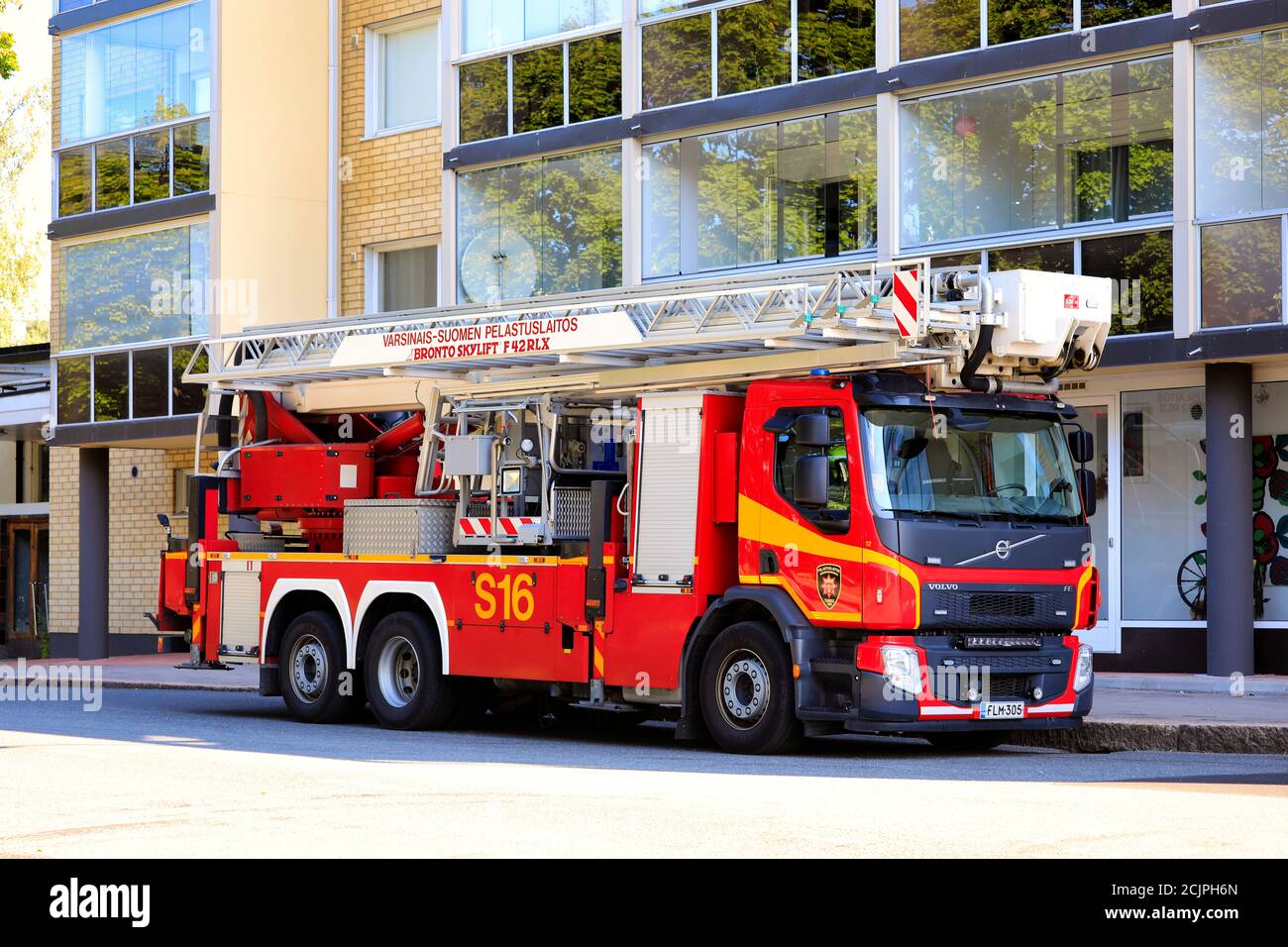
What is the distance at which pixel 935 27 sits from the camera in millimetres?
21328

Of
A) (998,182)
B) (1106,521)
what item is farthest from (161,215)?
(1106,521)

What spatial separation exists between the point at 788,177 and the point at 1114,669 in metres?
7.12

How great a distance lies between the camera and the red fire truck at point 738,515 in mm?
13438

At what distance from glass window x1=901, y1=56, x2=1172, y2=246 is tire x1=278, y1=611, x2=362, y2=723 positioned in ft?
27.1

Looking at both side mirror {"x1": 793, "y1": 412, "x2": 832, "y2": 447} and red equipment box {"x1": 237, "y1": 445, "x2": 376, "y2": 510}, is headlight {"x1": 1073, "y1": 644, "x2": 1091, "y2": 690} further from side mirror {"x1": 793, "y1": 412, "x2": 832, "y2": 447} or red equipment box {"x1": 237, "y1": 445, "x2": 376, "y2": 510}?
red equipment box {"x1": 237, "y1": 445, "x2": 376, "y2": 510}

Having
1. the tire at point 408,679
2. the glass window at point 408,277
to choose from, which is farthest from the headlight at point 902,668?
the glass window at point 408,277

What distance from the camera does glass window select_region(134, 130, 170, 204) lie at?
2867 cm

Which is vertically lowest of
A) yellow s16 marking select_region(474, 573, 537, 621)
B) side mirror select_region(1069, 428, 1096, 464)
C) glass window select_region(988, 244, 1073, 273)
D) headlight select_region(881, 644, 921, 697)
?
headlight select_region(881, 644, 921, 697)

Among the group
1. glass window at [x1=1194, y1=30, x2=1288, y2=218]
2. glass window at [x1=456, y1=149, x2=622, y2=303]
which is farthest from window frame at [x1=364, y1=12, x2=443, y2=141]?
glass window at [x1=1194, y1=30, x2=1288, y2=218]

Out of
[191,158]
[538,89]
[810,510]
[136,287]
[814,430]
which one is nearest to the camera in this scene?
[814,430]

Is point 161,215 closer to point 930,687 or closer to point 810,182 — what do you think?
point 810,182

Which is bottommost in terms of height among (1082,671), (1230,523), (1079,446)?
(1082,671)

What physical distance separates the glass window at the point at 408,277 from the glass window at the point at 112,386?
13.1 ft

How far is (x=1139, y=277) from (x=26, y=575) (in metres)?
23.9
